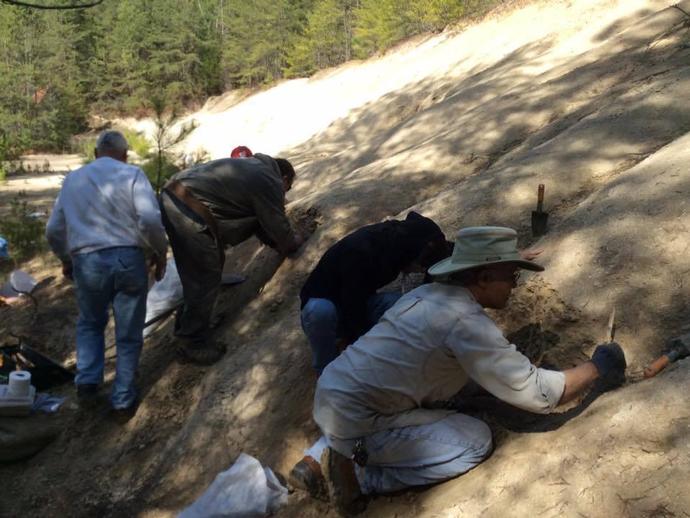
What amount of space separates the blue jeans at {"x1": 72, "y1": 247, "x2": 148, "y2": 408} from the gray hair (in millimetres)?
717

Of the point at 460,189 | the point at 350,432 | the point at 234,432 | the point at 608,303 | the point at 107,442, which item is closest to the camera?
Result: the point at 350,432

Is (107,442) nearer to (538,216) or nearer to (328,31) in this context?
(538,216)

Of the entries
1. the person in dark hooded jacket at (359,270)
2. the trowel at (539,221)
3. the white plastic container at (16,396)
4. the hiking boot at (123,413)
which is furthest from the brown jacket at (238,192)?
the trowel at (539,221)

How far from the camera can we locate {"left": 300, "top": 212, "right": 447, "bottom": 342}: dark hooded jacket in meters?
3.51

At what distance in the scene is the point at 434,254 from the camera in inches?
140

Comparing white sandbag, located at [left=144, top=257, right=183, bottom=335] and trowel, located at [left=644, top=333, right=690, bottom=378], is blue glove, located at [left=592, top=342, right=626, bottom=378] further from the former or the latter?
white sandbag, located at [left=144, top=257, right=183, bottom=335]

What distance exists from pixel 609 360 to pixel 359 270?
1318 millimetres

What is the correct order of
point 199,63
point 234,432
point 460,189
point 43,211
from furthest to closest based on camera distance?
point 199,63 → point 43,211 → point 460,189 → point 234,432

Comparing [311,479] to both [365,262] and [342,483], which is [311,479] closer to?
[342,483]

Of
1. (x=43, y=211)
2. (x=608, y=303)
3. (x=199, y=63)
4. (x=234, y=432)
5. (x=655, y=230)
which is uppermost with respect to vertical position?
(x=655, y=230)

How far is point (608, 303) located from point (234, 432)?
233cm

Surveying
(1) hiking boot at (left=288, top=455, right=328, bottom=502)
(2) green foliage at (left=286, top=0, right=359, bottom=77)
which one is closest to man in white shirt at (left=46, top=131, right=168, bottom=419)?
(1) hiking boot at (left=288, top=455, right=328, bottom=502)

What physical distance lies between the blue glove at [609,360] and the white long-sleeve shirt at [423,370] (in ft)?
0.74

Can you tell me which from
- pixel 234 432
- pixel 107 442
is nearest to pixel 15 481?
pixel 107 442
